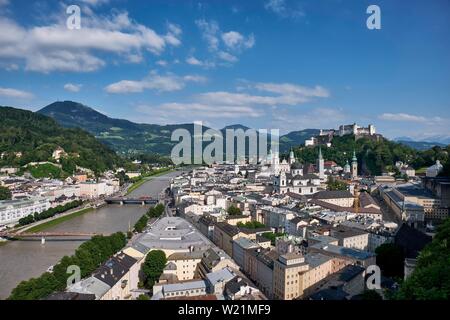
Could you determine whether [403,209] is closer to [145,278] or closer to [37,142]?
[145,278]

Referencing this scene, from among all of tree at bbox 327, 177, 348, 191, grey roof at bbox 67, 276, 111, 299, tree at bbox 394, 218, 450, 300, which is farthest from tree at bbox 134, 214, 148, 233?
tree at bbox 394, 218, 450, 300

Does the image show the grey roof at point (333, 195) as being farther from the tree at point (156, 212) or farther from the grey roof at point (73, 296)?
the grey roof at point (73, 296)

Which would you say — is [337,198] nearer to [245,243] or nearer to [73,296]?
[245,243]

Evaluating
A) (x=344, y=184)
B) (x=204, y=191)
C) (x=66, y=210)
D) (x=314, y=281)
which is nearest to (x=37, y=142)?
(x=66, y=210)

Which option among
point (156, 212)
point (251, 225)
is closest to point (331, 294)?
point (251, 225)

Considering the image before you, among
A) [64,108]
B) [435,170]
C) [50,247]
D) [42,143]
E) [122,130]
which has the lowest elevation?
[50,247]
